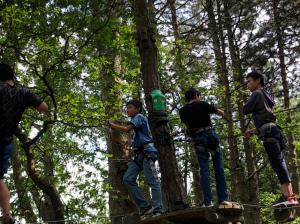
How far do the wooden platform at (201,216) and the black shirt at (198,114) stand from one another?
3.97ft

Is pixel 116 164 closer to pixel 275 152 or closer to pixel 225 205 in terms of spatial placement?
pixel 275 152

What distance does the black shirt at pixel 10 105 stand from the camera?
536 cm

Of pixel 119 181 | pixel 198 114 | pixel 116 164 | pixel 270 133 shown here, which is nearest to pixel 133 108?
pixel 198 114

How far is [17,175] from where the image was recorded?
13.6 meters

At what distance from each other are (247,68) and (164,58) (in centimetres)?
480

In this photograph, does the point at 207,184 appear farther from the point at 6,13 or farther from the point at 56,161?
the point at 56,161

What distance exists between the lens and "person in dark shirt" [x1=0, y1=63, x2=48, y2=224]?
17.4 ft

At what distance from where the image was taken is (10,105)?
5.45m

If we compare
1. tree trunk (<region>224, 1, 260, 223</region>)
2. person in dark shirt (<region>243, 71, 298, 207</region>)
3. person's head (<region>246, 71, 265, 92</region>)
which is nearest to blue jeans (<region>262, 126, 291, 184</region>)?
person in dark shirt (<region>243, 71, 298, 207</region>)

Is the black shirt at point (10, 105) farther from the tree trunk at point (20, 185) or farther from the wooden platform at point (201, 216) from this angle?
the tree trunk at point (20, 185)

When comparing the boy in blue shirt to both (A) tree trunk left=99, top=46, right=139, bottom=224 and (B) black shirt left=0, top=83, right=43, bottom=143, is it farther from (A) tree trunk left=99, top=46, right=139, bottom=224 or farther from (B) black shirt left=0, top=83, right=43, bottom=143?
(A) tree trunk left=99, top=46, right=139, bottom=224

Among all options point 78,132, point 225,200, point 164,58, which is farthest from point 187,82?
point 225,200

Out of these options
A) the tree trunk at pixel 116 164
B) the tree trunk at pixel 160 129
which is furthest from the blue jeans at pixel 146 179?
the tree trunk at pixel 116 164

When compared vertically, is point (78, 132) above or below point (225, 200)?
above
